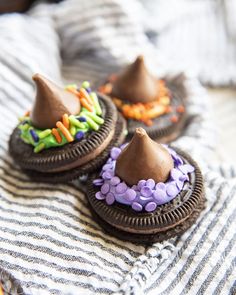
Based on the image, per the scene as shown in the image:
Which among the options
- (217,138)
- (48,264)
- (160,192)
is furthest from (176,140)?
(48,264)

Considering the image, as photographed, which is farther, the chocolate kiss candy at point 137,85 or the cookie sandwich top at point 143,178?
the chocolate kiss candy at point 137,85

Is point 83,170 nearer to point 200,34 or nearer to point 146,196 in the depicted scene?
point 146,196

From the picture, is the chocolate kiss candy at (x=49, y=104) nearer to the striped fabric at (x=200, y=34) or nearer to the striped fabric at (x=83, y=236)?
the striped fabric at (x=83, y=236)

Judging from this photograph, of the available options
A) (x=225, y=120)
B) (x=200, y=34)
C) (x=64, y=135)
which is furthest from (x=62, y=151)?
(x=200, y=34)

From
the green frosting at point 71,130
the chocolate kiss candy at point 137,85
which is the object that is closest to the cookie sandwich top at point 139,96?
the chocolate kiss candy at point 137,85

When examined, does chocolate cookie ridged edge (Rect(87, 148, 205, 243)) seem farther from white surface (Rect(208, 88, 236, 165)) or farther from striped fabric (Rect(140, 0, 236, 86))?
striped fabric (Rect(140, 0, 236, 86))
